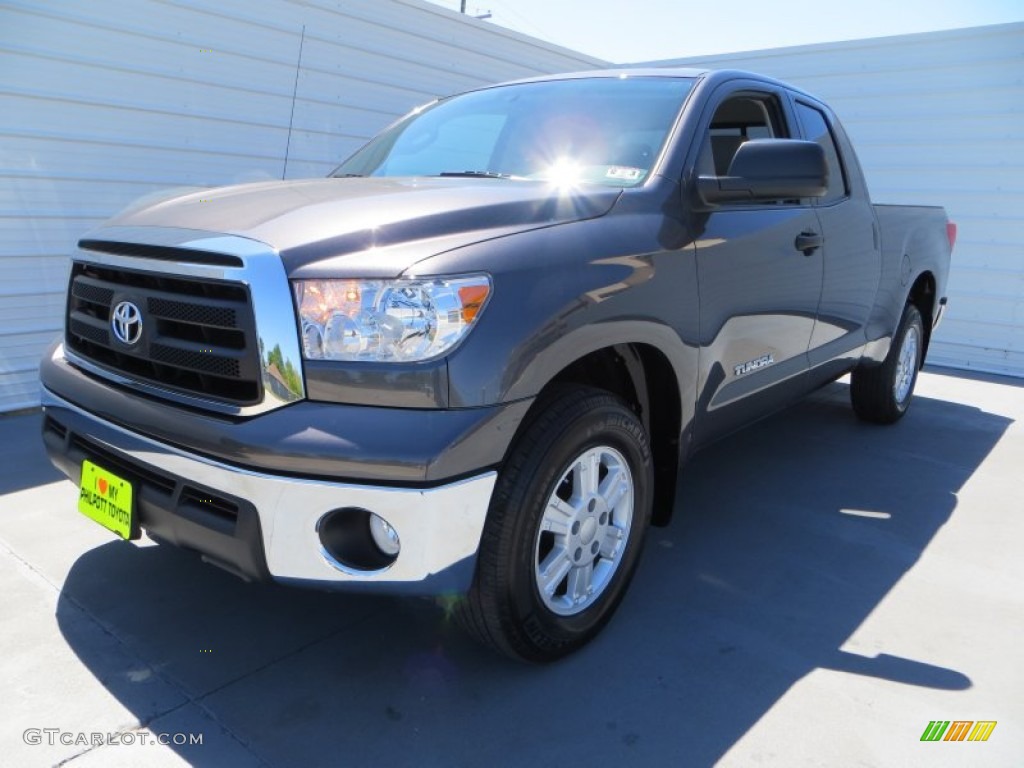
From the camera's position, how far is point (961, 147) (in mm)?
7430

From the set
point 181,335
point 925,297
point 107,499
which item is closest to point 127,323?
point 181,335

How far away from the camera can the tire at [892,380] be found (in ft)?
15.3

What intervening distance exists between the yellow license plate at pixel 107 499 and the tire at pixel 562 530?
3.04 feet

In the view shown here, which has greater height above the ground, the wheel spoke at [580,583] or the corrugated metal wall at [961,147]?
the corrugated metal wall at [961,147]

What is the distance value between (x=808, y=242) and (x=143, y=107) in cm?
437

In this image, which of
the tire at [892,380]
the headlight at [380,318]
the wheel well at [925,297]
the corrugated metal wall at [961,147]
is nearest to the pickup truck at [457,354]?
the headlight at [380,318]

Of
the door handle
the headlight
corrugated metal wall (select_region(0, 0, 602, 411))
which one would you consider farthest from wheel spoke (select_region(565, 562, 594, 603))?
corrugated metal wall (select_region(0, 0, 602, 411))

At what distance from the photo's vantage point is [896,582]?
2902mm

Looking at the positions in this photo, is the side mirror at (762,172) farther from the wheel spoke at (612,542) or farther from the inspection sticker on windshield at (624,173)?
the wheel spoke at (612,542)

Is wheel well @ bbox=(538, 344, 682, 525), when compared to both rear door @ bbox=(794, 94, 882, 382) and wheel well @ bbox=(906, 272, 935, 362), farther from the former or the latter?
wheel well @ bbox=(906, 272, 935, 362)

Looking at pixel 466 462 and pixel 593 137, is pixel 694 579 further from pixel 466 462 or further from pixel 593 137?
pixel 593 137

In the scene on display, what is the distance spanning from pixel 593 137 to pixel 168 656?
7.10 feet

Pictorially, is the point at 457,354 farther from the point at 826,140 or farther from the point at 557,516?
the point at 826,140

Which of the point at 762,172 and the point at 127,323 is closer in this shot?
the point at 127,323
